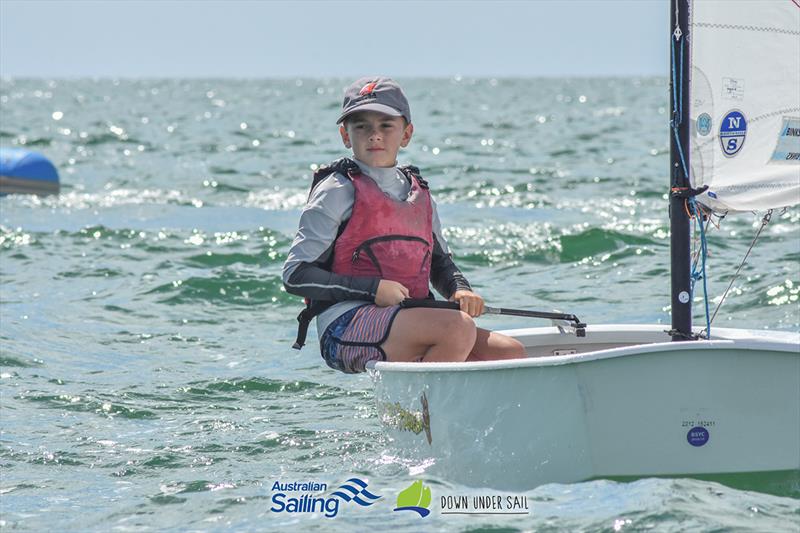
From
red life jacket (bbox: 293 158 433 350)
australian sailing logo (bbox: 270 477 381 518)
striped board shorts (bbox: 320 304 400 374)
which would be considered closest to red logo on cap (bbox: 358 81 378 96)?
red life jacket (bbox: 293 158 433 350)

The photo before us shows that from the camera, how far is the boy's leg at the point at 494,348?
5219 millimetres

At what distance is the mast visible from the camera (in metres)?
4.77

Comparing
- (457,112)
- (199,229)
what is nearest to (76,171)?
(199,229)

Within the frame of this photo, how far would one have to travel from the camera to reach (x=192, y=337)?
28.2ft

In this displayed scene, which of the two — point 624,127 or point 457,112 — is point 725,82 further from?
point 457,112

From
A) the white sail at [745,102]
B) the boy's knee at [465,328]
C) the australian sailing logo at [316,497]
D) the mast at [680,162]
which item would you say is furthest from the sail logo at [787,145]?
the australian sailing logo at [316,497]

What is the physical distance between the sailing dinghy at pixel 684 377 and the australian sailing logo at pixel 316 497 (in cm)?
27

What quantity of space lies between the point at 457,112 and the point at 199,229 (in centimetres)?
3364

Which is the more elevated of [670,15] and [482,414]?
[670,15]

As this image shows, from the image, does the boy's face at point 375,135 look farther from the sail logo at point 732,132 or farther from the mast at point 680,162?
the sail logo at point 732,132

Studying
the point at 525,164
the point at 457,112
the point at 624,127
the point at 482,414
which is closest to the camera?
the point at 482,414

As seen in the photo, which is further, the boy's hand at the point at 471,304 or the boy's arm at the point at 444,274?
the boy's arm at the point at 444,274

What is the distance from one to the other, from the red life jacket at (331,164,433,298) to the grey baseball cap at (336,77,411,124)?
0.26m

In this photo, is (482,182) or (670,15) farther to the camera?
(482,182)
